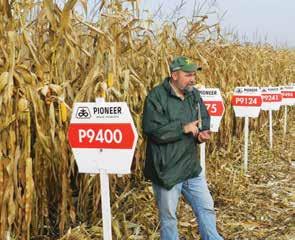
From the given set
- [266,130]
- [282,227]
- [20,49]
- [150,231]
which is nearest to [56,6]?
[20,49]

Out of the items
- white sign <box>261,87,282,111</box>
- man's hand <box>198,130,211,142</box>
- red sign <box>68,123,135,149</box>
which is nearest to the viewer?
red sign <box>68,123,135,149</box>

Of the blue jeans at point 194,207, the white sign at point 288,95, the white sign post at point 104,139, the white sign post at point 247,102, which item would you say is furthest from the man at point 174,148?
the white sign at point 288,95

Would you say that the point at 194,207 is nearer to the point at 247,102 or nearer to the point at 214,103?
the point at 214,103

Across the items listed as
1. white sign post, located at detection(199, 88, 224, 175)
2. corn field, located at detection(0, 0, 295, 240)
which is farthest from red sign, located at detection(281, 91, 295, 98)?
white sign post, located at detection(199, 88, 224, 175)

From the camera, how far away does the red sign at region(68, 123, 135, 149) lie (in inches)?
120

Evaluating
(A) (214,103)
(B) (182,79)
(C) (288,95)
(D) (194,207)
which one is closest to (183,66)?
(B) (182,79)

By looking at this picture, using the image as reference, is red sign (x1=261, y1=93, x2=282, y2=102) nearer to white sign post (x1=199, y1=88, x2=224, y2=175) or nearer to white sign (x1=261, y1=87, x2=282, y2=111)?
white sign (x1=261, y1=87, x2=282, y2=111)

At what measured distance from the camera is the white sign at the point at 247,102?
7.21 metres

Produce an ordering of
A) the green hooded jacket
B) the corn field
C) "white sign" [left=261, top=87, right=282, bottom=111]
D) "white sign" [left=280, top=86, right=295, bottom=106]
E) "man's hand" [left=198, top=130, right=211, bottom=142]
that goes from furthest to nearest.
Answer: "white sign" [left=280, top=86, right=295, bottom=106]
"white sign" [left=261, top=87, right=282, bottom=111]
"man's hand" [left=198, top=130, right=211, bottom=142]
the green hooded jacket
the corn field

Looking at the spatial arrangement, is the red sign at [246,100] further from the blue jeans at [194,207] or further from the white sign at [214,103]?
the blue jeans at [194,207]

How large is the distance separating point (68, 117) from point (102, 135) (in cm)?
107

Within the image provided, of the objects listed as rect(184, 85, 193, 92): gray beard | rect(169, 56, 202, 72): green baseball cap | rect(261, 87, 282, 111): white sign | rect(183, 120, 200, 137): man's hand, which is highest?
rect(169, 56, 202, 72): green baseball cap

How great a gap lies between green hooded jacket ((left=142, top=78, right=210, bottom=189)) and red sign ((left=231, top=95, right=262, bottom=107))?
128 inches

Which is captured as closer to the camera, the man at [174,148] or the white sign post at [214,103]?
the man at [174,148]
